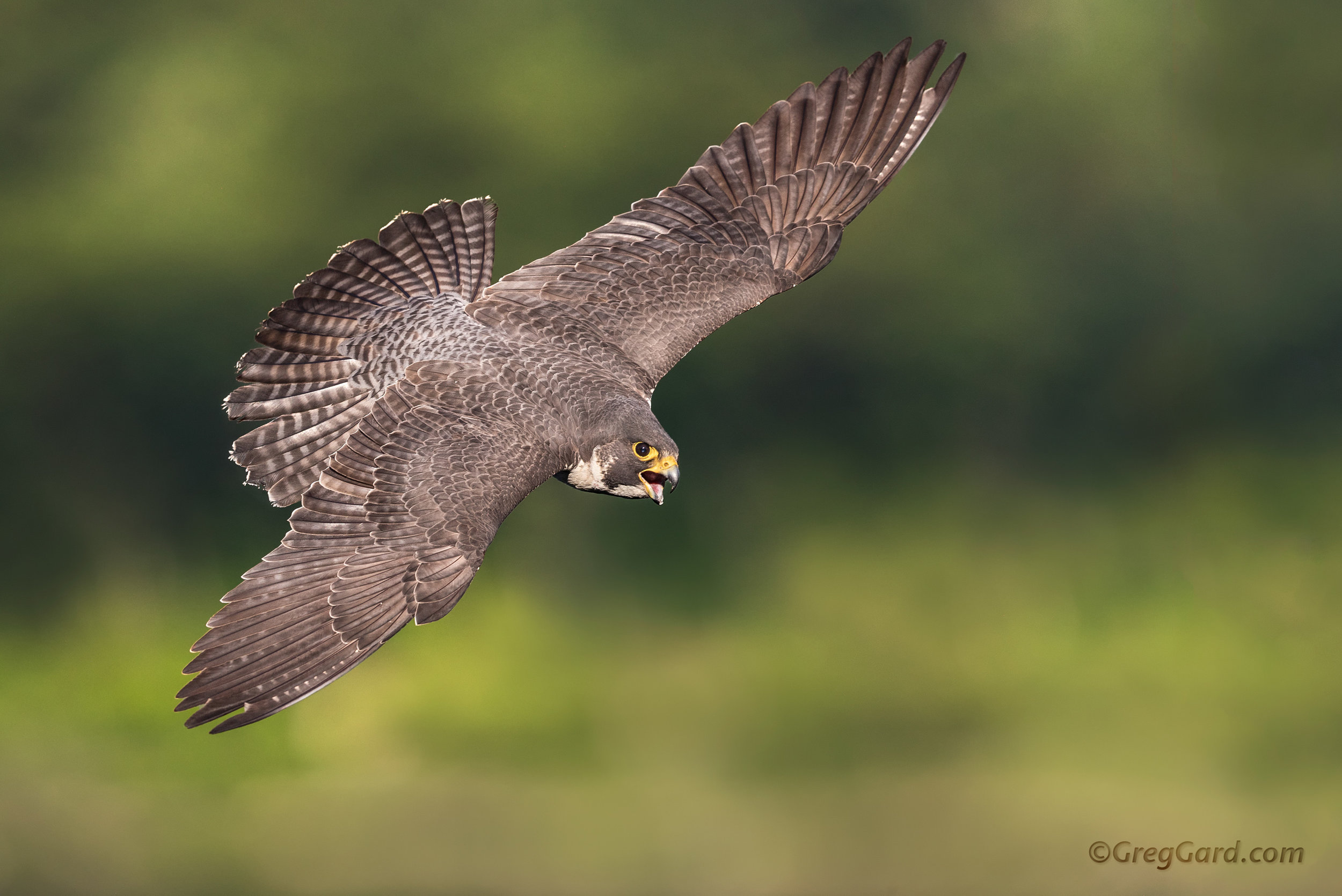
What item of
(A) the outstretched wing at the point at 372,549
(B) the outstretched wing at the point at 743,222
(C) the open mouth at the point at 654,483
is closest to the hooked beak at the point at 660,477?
(C) the open mouth at the point at 654,483

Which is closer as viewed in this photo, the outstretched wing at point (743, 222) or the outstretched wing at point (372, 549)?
the outstretched wing at point (372, 549)

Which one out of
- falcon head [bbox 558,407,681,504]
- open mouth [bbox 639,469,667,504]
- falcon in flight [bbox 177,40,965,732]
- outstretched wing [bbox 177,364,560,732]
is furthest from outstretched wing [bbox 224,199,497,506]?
open mouth [bbox 639,469,667,504]

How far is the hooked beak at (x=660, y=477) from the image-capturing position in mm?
9266

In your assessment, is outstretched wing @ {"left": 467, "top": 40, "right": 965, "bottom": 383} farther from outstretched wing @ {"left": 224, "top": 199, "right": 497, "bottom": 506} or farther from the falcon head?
the falcon head

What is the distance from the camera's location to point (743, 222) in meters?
11.1

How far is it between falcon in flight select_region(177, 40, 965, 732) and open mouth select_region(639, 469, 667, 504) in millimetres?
28

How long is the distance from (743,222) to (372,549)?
13.1 feet

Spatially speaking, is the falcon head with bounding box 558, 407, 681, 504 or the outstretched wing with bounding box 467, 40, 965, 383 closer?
the falcon head with bounding box 558, 407, 681, 504

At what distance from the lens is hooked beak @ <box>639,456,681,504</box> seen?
9.27 metres

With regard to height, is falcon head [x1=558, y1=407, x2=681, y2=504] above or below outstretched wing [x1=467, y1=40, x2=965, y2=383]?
below

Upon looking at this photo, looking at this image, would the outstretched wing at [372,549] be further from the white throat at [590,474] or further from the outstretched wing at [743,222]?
the outstretched wing at [743,222]

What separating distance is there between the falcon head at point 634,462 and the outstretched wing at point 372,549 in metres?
0.29

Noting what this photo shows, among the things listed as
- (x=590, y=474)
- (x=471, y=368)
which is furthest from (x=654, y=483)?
(x=471, y=368)

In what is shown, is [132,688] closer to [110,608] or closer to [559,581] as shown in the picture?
[110,608]
